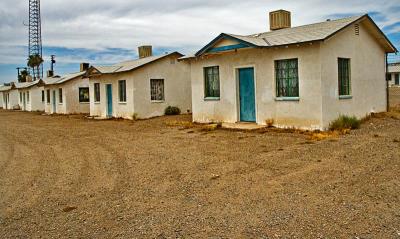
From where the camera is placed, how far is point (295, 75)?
12.6 metres

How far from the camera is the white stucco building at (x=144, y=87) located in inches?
824

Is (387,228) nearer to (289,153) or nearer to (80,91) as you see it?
(289,153)

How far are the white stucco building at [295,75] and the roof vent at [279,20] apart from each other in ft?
0.43

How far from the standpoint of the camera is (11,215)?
5395 millimetres

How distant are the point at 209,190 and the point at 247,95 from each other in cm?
847

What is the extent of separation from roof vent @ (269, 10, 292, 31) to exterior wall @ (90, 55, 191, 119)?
286 inches

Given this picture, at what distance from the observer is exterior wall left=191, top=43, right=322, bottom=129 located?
12.1m

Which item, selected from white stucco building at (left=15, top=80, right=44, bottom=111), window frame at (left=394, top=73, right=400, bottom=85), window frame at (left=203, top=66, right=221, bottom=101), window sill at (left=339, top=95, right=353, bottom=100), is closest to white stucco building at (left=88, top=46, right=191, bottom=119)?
window frame at (left=203, top=66, right=221, bottom=101)

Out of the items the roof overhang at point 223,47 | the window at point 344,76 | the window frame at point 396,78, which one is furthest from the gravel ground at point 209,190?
the window frame at point 396,78

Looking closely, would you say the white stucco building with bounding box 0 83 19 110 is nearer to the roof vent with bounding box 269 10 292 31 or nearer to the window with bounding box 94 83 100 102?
the window with bounding box 94 83 100 102

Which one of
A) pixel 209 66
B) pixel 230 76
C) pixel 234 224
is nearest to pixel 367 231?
pixel 234 224

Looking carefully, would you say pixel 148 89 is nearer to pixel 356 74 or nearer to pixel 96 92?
pixel 96 92

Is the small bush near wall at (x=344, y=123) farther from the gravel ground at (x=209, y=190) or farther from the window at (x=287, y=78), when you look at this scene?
the window at (x=287, y=78)

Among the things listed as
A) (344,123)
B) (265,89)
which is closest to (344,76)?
(344,123)
